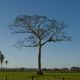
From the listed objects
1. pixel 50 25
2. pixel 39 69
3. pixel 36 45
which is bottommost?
pixel 39 69

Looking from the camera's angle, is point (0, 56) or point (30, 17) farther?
point (0, 56)

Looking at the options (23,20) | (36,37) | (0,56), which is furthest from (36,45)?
(0,56)

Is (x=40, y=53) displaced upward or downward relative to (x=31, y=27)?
downward

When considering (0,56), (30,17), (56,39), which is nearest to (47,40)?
(56,39)

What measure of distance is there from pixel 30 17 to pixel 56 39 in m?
7.31

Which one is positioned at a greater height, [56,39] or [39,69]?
[56,39]

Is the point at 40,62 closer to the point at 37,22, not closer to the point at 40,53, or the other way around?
the point at 40,53

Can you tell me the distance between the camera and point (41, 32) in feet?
209

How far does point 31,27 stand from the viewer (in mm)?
63469

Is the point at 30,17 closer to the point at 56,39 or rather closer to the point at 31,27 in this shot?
the point at 31,27

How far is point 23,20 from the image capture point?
206 feet

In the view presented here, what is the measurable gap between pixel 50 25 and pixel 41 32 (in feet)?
7.81

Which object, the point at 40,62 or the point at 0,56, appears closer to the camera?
the point at 40,62

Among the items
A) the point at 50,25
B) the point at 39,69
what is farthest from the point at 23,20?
the point at 39,69
